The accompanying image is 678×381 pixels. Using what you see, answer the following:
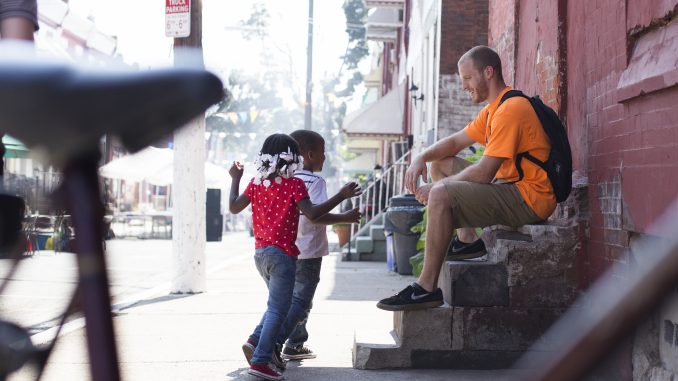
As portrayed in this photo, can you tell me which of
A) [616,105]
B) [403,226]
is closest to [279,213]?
[616,105]

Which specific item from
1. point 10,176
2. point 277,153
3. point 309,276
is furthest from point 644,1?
point 10,176

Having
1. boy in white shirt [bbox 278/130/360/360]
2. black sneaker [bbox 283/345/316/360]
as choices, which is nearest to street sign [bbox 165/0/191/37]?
boy in white shirt [bbox 278/130/360/360]

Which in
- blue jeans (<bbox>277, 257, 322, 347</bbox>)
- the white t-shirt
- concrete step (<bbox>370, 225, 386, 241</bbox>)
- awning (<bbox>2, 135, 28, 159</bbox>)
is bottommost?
concrete step (<bbox>370, 225, 386, 241</bbox>)

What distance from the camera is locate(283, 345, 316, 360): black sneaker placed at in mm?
5215

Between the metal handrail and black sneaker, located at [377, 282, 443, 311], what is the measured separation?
1071 centimetres

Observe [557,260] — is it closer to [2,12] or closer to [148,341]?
[148,341]

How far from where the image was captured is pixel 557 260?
474 cm

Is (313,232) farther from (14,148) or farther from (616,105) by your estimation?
(14,148)

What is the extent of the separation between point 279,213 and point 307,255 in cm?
52

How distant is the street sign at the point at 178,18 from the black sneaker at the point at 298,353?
4.56m

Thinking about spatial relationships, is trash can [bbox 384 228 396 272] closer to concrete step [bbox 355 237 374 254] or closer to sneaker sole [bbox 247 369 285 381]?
concrete step [bbox 355 237 374 254]

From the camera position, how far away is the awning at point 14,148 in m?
1.09

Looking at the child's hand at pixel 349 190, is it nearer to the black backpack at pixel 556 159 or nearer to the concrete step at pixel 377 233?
the black backpack at pixel 556 159

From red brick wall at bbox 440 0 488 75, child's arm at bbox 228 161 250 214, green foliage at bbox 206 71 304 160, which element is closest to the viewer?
child's arm at bbox 228 161 250 214
